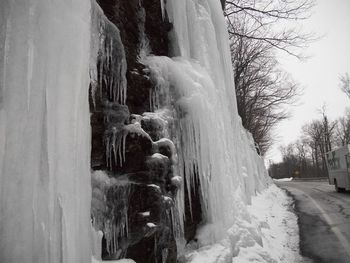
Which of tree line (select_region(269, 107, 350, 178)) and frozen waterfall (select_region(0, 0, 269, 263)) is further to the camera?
tree line (select_region(269, 107, 350, 178))

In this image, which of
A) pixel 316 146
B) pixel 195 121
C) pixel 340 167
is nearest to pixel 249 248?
pixel 195 121

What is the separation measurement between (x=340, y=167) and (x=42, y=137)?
1390cm

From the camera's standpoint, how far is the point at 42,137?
216 centimetres

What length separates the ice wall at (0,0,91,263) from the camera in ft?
6.57

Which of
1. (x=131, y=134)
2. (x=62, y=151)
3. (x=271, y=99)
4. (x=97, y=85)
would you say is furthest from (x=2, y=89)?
(x=271, y=99)

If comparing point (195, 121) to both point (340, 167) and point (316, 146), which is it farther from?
point (316, 146)

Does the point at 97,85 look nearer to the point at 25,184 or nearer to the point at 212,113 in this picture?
the point at 25,184

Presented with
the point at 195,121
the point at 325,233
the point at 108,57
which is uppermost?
the point at 108,57

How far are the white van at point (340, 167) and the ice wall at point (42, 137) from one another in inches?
502

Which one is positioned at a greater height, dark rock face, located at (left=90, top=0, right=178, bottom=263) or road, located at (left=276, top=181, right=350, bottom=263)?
dark rock face, located at (left=90, top=0, right=178, bottom=263)

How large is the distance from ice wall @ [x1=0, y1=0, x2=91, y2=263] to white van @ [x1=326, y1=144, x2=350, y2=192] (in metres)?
12.7

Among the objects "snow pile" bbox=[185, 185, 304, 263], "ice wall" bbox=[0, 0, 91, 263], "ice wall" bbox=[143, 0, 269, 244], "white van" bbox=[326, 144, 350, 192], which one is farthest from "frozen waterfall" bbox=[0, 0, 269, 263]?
"white van" bbox=[326, 144, 350, 192]

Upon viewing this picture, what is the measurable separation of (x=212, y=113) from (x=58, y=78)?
2.92 m

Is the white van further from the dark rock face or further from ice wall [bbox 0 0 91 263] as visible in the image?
ice wall [bbox 0 0 91 263]
